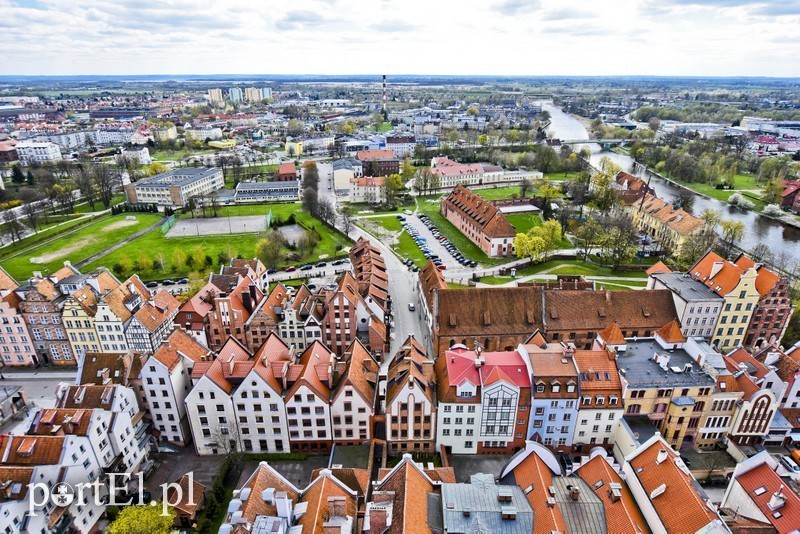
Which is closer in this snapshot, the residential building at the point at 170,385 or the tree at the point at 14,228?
the residential building at the point at 170,385

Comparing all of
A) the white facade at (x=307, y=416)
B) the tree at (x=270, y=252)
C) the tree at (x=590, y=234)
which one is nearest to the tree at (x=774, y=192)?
the tree at (x=590, y=234)

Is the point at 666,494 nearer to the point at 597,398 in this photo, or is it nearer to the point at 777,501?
the point at 777,501

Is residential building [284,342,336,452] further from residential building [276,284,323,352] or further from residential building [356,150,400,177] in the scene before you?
residential building [356,150,400,177]

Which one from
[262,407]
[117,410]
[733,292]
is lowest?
[262,407]

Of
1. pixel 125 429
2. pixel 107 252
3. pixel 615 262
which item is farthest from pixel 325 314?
pixel 107 252

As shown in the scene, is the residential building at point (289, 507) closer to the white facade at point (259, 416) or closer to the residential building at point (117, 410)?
the white facade at point (259, 416)

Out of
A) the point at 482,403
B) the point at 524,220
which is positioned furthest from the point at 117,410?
the point at 524,220
